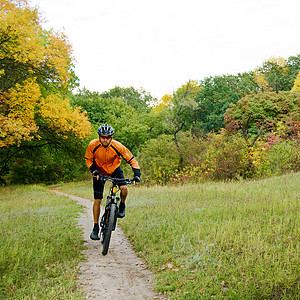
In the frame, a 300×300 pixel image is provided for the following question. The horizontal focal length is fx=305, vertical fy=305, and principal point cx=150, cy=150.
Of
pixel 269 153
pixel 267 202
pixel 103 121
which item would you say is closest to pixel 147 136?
pixel 103 121

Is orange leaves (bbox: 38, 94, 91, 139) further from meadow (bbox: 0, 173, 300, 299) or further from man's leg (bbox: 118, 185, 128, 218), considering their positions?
man's leg (bbox: 118, 185, 128, 218)

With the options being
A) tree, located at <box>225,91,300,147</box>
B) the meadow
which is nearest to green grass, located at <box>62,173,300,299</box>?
the meadow

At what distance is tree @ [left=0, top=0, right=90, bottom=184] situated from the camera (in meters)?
12.8

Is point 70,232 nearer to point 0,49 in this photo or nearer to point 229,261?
point 229,261

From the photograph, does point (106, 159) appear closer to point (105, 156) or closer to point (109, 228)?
point (105, 156)

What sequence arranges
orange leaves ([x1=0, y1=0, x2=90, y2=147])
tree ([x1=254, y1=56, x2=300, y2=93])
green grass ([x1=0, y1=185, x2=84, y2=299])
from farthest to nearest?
tree ([x1=254, y1=56, x2=300, y2=93]) < orange leaves ([x1=0, y1=0, x2=90, y2=147]) < green grass ([x1=0, y1=185, x2=84, y2=299])

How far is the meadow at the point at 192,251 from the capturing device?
374 cm

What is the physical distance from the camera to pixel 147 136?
1491 inches

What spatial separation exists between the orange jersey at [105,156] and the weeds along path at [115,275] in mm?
1533

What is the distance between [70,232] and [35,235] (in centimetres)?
77

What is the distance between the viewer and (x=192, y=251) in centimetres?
502

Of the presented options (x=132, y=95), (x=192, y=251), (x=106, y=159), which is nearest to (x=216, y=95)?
(x=132, y=95)

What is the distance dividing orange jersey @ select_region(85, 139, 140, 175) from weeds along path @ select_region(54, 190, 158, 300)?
1.53 metres

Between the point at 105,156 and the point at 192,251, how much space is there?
236 centimetres
